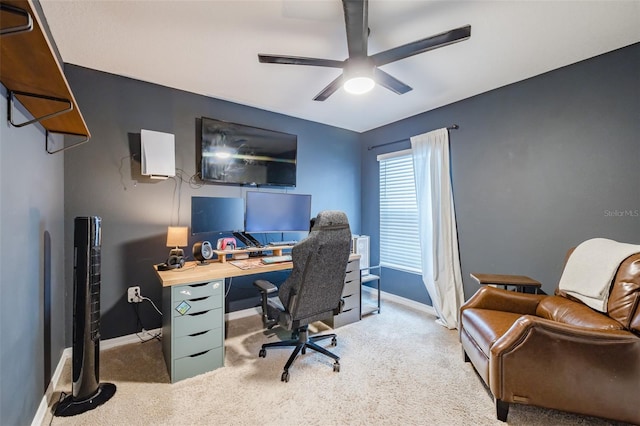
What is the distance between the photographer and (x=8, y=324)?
3.98ft

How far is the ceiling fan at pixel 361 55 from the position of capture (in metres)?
1.49

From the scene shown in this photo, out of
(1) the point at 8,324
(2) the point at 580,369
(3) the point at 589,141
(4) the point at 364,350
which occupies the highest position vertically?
(3) the point at 589,141

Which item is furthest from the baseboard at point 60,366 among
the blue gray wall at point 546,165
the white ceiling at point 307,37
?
the blue gray wall at point 546,165

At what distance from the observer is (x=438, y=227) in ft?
10.4

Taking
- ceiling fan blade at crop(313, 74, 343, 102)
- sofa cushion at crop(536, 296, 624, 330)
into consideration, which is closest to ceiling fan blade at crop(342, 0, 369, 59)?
ceiling fan blade at crop(313, 74, 343, 102)

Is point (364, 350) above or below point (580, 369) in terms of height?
below

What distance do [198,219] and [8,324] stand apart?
139 centimetres

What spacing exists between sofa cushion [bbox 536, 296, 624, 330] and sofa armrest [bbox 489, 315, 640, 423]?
0.34 feet

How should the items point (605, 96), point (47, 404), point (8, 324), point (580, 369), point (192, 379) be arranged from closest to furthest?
1. point (8, 324)
2. point (580, 369)
3. point (47, 404)
4. point (192, 379)
5. point (605, 96)

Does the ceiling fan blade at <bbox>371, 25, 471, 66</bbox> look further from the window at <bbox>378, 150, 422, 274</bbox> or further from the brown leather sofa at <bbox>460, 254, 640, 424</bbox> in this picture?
the window at <bbox>378, 150, 422, 274</bbox>

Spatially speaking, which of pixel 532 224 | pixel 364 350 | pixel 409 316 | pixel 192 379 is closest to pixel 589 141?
pixel 532 224

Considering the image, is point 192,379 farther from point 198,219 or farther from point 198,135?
point 198,135

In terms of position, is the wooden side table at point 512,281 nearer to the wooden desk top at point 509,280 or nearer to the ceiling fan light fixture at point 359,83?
the wooden desk top at point 509,280

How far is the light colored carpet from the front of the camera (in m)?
1.62
